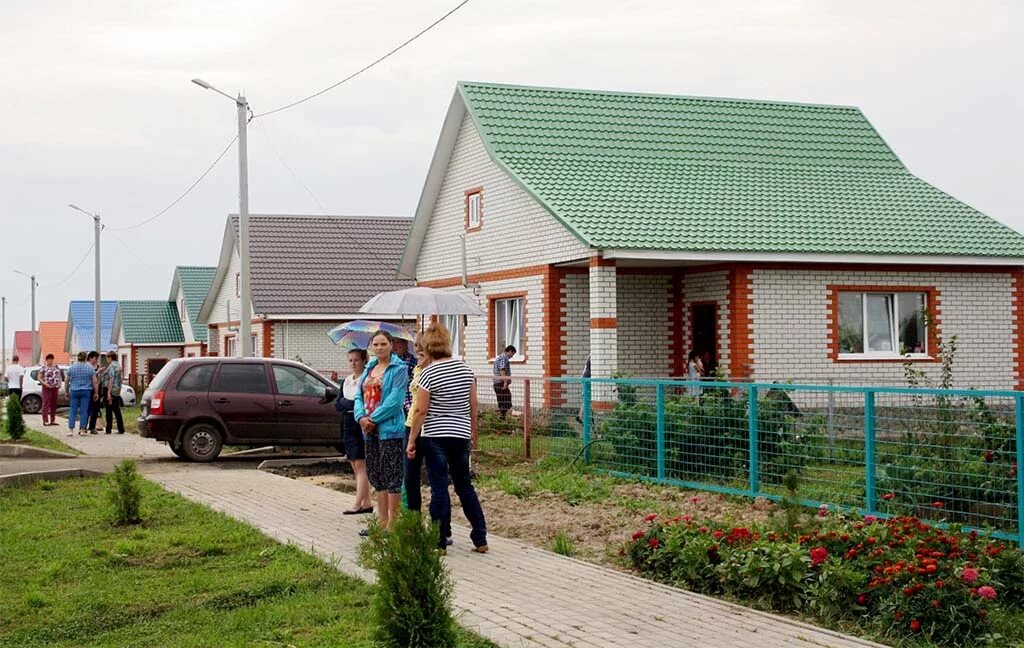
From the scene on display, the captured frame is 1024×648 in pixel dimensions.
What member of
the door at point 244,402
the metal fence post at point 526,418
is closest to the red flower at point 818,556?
the metal fence post at point 526,418

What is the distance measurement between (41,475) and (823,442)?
357 inches

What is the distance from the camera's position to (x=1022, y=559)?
7801 millimetres

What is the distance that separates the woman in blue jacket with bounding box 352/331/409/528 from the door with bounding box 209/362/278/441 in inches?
350

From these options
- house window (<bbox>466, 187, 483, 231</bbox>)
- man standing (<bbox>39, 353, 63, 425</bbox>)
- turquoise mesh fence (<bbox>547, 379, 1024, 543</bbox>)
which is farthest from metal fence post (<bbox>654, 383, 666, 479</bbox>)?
man standing (<bbox>39, 353, 63, 425</bbox>)

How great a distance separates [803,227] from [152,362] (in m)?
40.4

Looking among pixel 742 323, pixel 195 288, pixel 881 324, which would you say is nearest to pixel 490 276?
pixel 742 323

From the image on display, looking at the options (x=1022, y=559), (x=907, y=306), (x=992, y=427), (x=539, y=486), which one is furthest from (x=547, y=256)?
(x=1022, y=559)

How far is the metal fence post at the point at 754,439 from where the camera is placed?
12281mm

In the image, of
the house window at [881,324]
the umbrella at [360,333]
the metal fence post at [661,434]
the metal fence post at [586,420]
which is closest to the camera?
the umbrella at [360,333]

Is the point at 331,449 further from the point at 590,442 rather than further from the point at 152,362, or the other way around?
the point at 152,362

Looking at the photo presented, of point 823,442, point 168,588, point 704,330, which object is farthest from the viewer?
point 704,330

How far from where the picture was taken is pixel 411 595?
6375mm

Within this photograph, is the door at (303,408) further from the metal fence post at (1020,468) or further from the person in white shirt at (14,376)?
the person in white shirt at (14,376)

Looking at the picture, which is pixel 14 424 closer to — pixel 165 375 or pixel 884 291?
pixel 165 375
